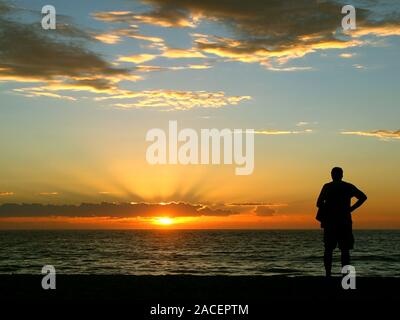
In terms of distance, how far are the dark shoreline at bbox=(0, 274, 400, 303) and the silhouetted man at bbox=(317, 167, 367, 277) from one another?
2.61 ft

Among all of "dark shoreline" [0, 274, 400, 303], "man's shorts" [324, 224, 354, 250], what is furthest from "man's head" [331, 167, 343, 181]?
"dark shoreline" [0, 274, 400, 303]

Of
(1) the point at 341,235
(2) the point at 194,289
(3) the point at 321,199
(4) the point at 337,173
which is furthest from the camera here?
(3) the point at 321,199

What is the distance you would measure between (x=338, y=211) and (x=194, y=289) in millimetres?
3199

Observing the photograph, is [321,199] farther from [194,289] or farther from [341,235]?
[194,289]

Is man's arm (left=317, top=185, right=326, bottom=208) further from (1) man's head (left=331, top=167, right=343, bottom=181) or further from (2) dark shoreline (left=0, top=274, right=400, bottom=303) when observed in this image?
(2) dark shoreline (left=0, top=274, right=400, bottom=303)

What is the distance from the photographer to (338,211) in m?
11.1

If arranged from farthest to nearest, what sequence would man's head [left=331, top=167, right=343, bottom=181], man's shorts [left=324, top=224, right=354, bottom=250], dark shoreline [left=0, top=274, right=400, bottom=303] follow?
1. man's head [left=331, top=167, right=343, bottom=181]
2. man's shorts [left=324, top=224, right=354, bottom=250]
3. dark shoreline [left=0, top=274, right=400, bottom=303]

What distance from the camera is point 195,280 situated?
42.0 ft

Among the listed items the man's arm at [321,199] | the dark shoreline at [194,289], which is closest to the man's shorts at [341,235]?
the man's arm at [321,199]

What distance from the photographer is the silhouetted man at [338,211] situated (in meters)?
11.1

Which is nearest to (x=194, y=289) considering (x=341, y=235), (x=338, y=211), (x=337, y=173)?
(x=341, y=235)

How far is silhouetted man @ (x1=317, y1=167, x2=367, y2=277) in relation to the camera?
1105 centimetres
